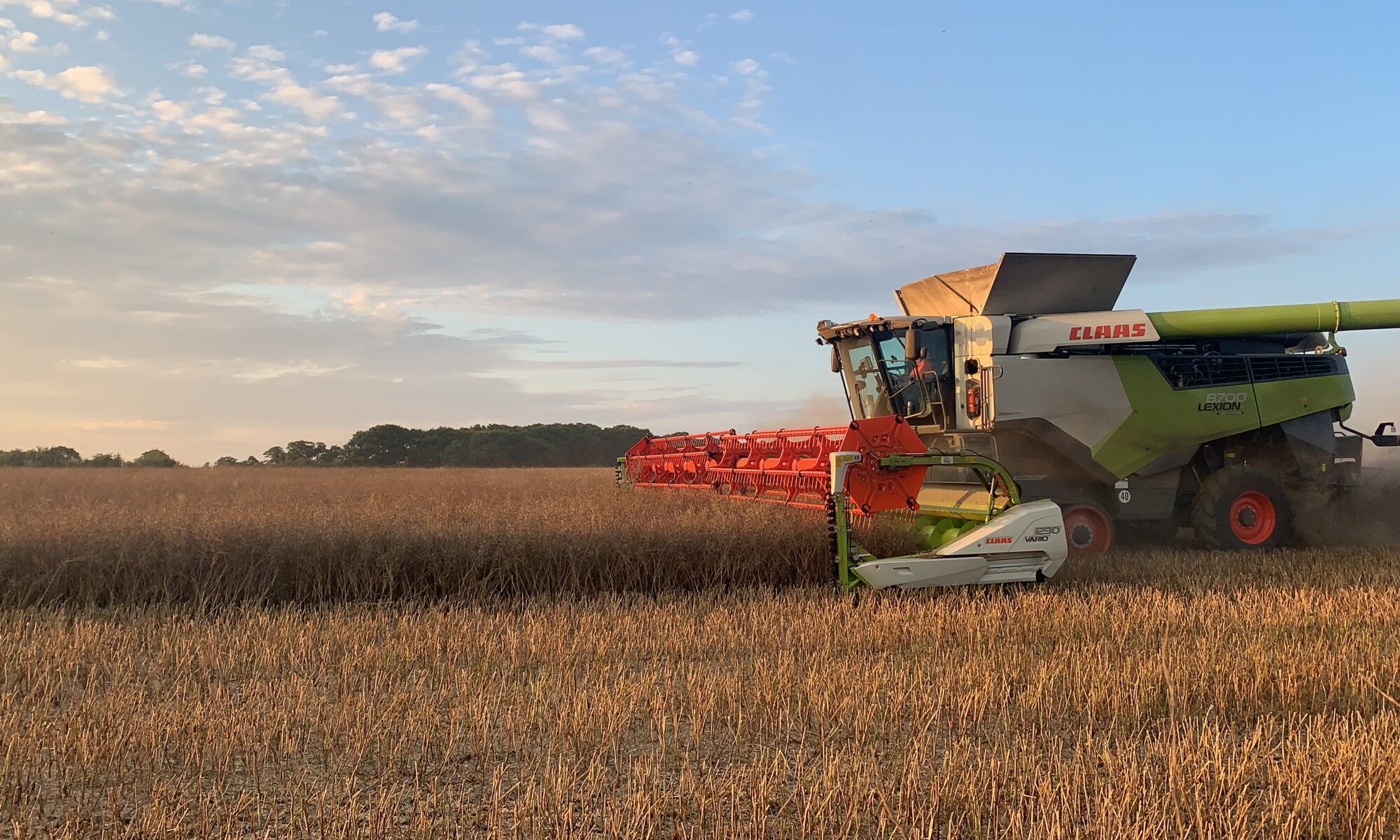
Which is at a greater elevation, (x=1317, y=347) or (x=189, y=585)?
(x=1317, y=347)

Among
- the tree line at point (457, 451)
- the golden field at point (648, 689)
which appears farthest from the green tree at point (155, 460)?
the golden field at point (648, 689)

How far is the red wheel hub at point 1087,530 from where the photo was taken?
7680 mm

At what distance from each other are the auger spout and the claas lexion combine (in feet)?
0.04

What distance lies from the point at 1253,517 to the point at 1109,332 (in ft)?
6.84

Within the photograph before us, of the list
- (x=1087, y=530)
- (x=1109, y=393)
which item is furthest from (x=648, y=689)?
(x=1109, y=393)

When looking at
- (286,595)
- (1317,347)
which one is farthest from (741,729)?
(1317,347)

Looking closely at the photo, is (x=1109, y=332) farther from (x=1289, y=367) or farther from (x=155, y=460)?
(x=155, y=460)

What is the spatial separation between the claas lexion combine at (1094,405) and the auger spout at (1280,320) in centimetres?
1

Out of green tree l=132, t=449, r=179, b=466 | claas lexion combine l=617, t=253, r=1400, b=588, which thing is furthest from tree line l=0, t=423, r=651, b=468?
claas lexion combine l=617, t=253, r=1400, b=588

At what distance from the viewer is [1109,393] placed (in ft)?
25.8

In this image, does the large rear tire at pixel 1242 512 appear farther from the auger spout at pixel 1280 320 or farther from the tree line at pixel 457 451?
the tree line at pixel 457 451

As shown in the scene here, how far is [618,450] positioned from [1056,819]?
1370 inches

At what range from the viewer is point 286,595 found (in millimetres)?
5820

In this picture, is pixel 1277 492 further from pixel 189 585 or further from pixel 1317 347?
pixel 189 585
